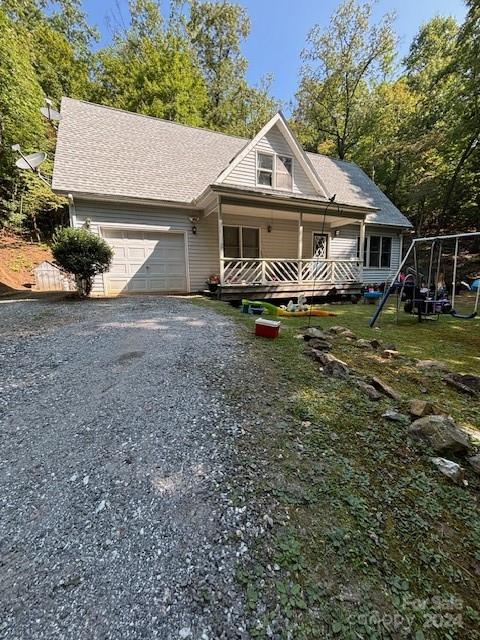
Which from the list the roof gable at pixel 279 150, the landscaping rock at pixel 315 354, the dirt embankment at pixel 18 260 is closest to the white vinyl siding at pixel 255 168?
the roof gable at pixel 279 150

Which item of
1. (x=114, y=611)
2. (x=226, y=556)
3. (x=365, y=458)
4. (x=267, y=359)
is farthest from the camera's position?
(x=267, y=359)

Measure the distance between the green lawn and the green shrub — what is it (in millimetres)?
6458

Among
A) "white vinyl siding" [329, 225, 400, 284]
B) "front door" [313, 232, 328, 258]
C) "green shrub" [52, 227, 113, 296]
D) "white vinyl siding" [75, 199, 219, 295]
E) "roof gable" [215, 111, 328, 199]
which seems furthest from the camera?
"white vinyl siding" [329, 225, 400, 284]

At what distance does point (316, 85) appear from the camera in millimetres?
20672

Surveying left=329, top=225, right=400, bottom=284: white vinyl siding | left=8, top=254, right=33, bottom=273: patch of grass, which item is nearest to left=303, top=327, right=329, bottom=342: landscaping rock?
left=329, top=225, right=400, bottom=284: white vinyl siding

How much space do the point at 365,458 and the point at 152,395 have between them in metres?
1.94

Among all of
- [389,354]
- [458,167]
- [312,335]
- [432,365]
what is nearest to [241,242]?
[312,335]

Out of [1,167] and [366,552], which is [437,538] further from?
[1,167]

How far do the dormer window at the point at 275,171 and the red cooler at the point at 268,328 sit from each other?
290 inches

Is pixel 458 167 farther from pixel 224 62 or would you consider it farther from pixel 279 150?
pixel 224 62

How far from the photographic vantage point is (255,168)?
10188 millimetres

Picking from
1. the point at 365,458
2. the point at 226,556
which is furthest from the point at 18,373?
the point at 365,458

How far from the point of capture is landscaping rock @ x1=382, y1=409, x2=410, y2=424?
8.39ft

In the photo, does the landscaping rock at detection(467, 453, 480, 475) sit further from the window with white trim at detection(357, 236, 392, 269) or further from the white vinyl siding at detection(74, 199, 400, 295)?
the window with white trim at detection(357, 236, 392, 269)
